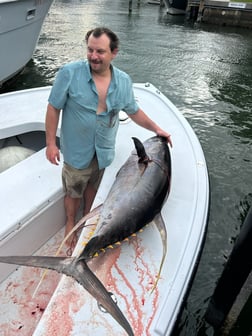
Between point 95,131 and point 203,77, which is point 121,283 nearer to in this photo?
point 95,131

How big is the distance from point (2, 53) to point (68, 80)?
5719mm

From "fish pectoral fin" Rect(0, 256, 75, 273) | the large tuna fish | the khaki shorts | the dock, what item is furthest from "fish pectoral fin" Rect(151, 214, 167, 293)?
the dock

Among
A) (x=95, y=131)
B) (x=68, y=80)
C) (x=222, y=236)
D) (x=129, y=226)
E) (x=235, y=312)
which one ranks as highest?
(x=68, y=80)

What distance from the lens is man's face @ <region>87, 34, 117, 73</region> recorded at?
7.02 feet

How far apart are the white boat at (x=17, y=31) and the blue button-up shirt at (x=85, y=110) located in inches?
195

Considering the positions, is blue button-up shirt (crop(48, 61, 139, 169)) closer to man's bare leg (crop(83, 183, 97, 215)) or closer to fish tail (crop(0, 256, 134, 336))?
man's bare leg (crop(83, 183, 97, 215))

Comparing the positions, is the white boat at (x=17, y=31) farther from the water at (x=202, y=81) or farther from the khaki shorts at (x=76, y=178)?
the khaki shorts at (x=76, y=178)

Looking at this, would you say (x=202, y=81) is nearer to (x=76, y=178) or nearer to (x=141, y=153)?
(x=141, y=153)

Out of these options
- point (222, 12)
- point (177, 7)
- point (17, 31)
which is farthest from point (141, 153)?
point (177, 7)

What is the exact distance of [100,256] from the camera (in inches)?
82.3

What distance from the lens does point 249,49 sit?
1442cm

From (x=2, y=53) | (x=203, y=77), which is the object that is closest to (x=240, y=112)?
(x=203, y=77)

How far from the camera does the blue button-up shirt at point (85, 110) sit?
2215 mm

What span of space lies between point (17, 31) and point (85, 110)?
19.8 ft
